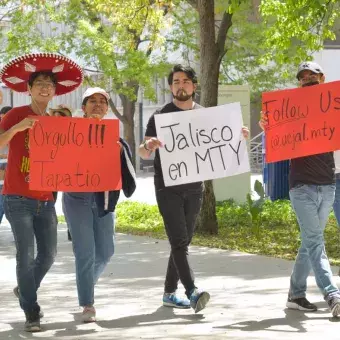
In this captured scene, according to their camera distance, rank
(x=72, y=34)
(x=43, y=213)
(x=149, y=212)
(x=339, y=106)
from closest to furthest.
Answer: (x=43, y=213), (x=339, y=106), (x=149, y=212), (x=72, y=34)

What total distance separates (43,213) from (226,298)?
199 cm

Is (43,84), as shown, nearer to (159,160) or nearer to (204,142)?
(159,160)

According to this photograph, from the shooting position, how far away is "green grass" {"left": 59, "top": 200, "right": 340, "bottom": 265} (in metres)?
12.8

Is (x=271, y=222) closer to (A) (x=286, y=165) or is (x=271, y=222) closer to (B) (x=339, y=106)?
(A) (x=286, y=165)

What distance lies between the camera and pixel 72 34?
30500 millimetres

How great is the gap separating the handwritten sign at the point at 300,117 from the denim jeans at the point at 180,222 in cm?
72

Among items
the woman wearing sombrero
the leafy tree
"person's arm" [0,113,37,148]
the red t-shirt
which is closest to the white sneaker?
the woman wearing sombrero

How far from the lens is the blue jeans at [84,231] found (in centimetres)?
766

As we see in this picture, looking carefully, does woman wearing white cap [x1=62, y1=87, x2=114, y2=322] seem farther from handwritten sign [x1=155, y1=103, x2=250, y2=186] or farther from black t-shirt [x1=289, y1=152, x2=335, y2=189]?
black t-shirt [x1=289, y1=152, x2=335, y2=189]

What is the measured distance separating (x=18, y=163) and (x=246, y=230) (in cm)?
804

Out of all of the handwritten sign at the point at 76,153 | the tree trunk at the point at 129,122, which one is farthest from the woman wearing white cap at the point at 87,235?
the tree trunk at the point at 129,122

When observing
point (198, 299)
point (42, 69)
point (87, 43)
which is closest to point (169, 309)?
point (198, 299)

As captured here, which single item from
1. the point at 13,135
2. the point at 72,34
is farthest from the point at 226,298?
the point at 72,34

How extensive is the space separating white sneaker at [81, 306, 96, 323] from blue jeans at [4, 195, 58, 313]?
1.27ft
